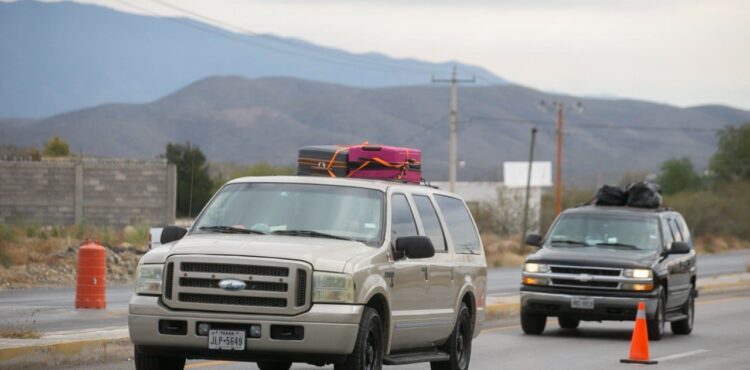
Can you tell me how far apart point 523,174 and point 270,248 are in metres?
121

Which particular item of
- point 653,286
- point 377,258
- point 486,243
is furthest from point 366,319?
point 486,243

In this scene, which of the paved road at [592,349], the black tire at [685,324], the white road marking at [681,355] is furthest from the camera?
the black tire at [685,324]

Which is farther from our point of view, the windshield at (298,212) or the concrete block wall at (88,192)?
the concrete block wall at (88,192)

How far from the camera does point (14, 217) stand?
7206cm

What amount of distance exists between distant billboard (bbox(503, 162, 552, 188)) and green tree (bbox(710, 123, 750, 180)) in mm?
20544

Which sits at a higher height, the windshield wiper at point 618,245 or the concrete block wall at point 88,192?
the windshield wiper at point 618,245

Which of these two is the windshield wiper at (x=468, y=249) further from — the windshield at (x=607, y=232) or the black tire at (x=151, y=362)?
the windshield at (x=607, y=232)

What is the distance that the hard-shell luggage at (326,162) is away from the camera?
44.4ft

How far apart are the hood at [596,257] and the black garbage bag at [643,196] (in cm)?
133

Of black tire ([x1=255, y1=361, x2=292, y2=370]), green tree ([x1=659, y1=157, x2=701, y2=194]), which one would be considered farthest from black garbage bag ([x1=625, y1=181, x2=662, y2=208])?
green tree ([x1=659, y1=157, x2=701, y2=194])

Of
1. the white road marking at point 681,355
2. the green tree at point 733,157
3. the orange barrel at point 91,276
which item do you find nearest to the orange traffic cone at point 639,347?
the white road marking at point 681,355

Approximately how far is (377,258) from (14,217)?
63.7 m

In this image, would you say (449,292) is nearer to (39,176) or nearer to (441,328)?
(441,328)

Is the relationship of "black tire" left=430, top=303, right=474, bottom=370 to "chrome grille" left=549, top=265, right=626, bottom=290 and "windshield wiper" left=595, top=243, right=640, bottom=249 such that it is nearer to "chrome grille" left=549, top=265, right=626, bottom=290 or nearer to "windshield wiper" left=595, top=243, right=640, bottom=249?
"chrome grille" left=549, top=265, right=626, bottom=290
